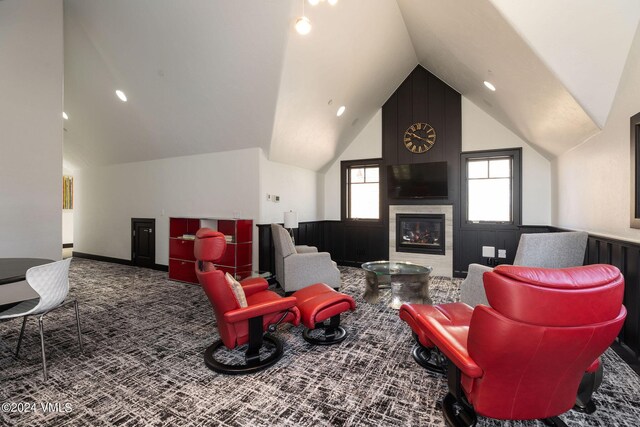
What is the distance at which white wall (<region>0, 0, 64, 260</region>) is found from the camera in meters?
3.48

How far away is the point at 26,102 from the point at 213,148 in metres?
2.55

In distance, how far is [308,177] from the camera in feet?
21.7

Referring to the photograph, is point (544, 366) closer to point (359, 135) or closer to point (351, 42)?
point (351, 42)

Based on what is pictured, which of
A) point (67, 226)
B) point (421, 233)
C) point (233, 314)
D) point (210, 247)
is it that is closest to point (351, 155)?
point (421, 233)

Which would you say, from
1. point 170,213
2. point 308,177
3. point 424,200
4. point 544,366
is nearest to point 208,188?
point 170,213

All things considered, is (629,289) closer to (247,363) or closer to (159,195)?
(247,363)

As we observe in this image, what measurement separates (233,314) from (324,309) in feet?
2.77

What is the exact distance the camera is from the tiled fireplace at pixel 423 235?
5711 millimetres

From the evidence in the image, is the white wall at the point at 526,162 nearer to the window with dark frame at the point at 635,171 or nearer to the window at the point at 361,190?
the window at the point at 361,190

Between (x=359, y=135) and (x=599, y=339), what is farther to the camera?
(x=359, y=135)

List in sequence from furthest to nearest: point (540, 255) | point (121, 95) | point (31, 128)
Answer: point (121, 95), point (31, 128), point (540, 255)

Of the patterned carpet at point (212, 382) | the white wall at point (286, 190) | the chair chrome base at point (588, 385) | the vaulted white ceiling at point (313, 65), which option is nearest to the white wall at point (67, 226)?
the vaulted white ceiling at point (313, 65)

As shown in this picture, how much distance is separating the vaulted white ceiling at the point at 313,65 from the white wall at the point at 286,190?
0.26 m

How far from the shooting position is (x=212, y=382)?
2.18 m
